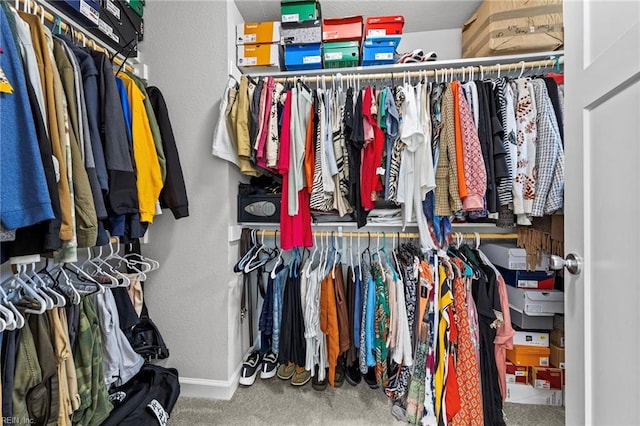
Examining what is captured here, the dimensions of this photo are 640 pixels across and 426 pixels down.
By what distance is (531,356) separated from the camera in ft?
4.98

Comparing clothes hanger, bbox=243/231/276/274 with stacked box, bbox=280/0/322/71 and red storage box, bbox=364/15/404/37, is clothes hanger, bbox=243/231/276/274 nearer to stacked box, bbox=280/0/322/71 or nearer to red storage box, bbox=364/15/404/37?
stacked box, bbox=280/0/322/71

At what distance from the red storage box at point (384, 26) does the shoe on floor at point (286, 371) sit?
6.90 ft

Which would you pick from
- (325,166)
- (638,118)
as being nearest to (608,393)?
(638,118)

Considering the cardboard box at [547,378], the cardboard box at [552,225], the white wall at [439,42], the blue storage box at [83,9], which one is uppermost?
the white wall at [439,42]

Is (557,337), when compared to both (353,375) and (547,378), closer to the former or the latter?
(547,378)

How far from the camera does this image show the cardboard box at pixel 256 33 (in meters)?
1.68

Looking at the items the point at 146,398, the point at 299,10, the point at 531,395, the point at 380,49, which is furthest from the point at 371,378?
the point at 299,10

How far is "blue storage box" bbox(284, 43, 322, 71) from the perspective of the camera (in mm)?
1707

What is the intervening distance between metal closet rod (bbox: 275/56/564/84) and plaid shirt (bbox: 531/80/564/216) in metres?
0.26

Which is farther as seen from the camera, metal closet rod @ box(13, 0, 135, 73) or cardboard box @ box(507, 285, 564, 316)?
cardboard box @ box(507, 285, 564, 316)

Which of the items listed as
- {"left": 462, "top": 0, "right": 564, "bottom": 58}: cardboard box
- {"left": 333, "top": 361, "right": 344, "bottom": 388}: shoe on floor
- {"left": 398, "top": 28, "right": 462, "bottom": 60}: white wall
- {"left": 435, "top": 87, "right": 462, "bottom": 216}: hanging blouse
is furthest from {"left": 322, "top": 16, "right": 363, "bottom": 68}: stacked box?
{"left": 333, "top": 361, "right": 344, "bottom": 388}: shoe on floor

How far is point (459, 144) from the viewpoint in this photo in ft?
4.53

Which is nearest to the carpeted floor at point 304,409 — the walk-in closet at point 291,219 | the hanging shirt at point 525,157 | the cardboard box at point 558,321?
the walk-in closet at point 291,219

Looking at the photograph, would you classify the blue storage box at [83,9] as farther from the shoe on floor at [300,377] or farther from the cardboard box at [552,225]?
the cardboard box at [552,225]
